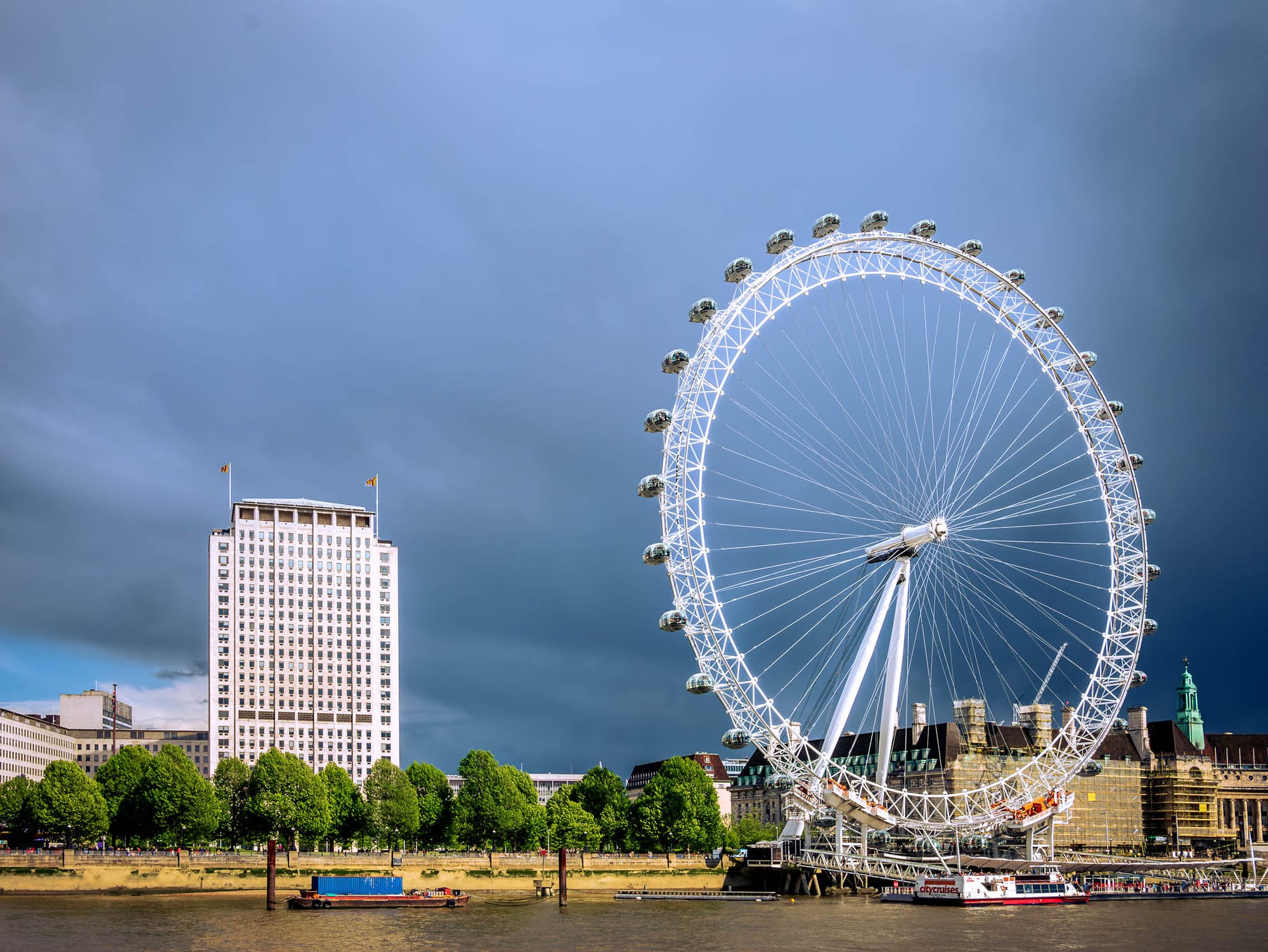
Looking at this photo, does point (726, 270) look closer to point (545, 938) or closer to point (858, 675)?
point (858, 675)

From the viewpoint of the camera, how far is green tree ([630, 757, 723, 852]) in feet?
430

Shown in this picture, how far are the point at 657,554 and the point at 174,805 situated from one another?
188 ft

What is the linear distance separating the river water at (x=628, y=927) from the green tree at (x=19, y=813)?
66.3 ft

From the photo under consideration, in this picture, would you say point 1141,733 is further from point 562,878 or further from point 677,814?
point 562,878

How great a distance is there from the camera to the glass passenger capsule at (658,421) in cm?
8231

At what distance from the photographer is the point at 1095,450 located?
103250 millimetres

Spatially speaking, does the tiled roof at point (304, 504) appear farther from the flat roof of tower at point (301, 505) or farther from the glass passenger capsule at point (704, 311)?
the glass passenger capsule at point (704, 311)

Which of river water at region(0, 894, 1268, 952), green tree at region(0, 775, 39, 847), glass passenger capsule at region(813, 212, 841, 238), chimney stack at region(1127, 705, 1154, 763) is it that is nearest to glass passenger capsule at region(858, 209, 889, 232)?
glass passenger capsule at region(813, 212, 841, 238)

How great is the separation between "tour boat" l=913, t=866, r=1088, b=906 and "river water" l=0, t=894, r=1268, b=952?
2.01 m

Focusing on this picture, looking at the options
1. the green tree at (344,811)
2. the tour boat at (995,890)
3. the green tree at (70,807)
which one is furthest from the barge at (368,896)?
the tour boat at (995,890)

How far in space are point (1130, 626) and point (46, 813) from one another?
286ft

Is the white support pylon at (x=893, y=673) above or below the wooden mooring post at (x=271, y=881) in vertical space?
above

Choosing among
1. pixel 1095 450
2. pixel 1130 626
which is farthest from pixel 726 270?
pixel 1130 626

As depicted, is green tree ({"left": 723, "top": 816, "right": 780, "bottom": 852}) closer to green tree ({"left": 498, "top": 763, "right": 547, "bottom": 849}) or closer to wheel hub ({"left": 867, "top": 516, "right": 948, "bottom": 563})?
green tree ({"left": 498, "top": 763, "right": 547, "bottom": 849})
